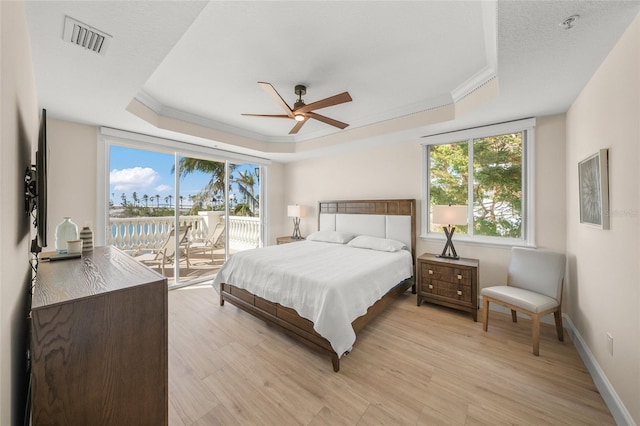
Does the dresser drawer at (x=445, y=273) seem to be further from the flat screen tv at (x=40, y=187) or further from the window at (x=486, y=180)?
the flat screen tv at (x=40, y=187)

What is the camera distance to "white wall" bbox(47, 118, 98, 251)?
2.92 m

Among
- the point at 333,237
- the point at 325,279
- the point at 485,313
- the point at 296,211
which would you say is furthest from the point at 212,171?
the point at 485,313

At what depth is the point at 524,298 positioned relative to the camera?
2.34 meters

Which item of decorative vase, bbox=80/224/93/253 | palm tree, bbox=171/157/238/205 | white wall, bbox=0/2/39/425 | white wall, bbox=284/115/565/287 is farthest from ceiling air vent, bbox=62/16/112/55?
white wall, bbox=284/115/565/287

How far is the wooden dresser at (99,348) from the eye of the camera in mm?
895

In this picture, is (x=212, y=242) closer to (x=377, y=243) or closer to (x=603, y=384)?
(x=377, y=243)

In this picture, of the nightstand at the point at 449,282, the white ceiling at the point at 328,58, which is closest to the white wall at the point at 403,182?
the nightstand at the point at 449,282

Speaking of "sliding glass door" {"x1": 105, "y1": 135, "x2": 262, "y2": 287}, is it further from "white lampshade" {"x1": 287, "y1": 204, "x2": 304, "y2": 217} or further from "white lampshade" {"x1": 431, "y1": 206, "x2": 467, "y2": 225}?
"white lampshade" {"x1": 431, "y1": 206, "x2": 467, "y2": 225}

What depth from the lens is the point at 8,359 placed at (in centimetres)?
93

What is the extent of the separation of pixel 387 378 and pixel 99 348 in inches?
74.1

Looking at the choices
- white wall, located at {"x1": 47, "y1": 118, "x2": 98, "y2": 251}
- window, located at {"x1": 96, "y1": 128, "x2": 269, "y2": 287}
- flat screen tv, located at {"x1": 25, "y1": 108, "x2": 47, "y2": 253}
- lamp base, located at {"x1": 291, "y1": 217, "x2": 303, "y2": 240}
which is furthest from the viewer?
lamp base, located at {"x1": 291, "y1": 217, "x2": 303, "y2": 240}

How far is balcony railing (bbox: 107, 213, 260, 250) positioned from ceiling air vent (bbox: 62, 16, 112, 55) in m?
2.62

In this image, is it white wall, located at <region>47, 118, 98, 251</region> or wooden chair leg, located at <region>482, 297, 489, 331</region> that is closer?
wooden chair leg, located at <region>482, 297, 489, 331</region>

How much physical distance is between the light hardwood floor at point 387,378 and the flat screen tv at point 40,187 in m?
1.40
